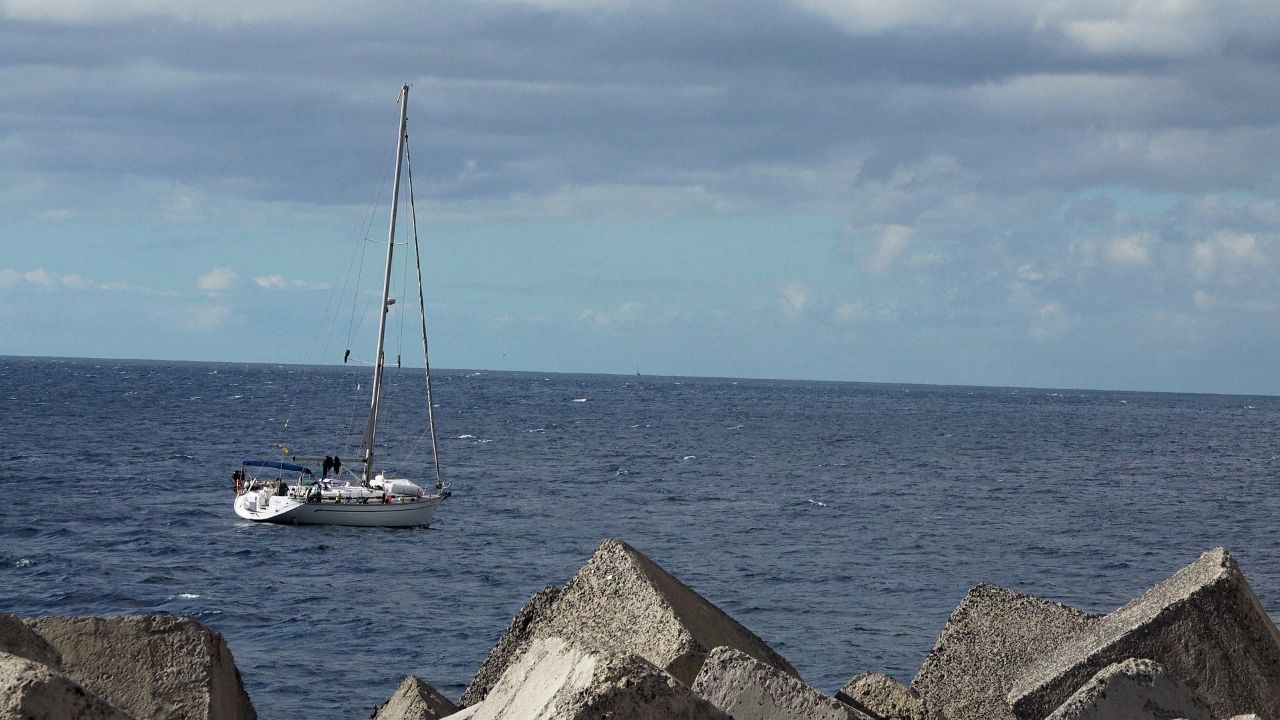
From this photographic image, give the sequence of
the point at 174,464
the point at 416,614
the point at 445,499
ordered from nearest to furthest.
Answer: the point at 416,614 → the point at 445,499 → the point at 174,464

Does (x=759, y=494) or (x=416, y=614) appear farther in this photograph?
(x=759, y=494)

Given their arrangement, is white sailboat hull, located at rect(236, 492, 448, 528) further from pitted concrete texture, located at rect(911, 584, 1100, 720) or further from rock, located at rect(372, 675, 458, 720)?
pitted concrete texture, located at rect(911, 584, 1100, 720)

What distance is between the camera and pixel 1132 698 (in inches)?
256

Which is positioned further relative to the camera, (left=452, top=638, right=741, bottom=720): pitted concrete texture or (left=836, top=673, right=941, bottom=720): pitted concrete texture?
(left=836, top=673, right=941, bottom=720): pitted concrete texture

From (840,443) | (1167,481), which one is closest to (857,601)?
(1167,481)

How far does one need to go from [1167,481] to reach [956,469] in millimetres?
9228

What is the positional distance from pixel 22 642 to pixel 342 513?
3244 cm

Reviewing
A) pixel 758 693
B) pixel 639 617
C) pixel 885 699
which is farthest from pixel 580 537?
pixel 758 693

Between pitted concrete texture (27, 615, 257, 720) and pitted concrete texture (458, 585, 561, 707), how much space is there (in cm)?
159

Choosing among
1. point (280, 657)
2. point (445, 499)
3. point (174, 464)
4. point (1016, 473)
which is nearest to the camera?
point (280, 657)

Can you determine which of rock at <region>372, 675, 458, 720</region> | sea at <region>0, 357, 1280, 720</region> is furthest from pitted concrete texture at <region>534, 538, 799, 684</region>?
sea at <region>0, 357, 1280, 720</region>

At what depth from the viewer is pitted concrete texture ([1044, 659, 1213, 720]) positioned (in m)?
6.42

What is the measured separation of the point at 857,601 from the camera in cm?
2505

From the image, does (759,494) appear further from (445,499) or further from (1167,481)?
(1167,481)
